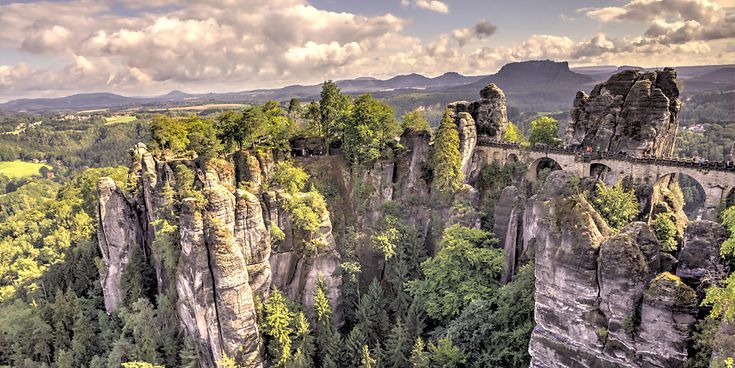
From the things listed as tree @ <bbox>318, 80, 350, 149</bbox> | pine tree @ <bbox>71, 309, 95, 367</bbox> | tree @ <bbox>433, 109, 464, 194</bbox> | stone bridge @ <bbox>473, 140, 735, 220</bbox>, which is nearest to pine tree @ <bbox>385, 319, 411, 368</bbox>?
tree @ <bbox>433, 109, 464, 194</bbox>

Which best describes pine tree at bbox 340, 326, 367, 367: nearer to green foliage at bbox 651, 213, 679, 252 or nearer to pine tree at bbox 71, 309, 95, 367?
green foliage at bbox 651, 213, 679, 252

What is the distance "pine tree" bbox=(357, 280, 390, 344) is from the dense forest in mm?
121

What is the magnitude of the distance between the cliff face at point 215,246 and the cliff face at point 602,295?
77.0 feet

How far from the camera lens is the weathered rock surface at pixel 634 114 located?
137ft

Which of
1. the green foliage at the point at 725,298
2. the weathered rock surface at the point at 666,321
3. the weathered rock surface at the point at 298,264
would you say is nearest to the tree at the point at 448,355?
the weathered rock surface at the point at 666,321

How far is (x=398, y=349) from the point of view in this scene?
120 feet

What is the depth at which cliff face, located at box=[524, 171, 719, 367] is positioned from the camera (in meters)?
22.6

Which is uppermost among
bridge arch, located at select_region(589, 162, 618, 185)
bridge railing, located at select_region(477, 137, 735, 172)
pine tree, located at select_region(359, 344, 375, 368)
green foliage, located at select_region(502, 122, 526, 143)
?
green foliage, located at select_region(502, 122, 526, 143)

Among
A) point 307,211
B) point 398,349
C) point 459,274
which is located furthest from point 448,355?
point 307,211

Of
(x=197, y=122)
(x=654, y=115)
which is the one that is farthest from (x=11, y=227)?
(x=654, y=115)

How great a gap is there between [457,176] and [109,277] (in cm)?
4242

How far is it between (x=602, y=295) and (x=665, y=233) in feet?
29.5

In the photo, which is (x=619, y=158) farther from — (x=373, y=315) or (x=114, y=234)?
(x=114, y=234)

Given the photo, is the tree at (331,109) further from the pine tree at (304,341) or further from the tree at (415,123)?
the pine tree at (304,341)
